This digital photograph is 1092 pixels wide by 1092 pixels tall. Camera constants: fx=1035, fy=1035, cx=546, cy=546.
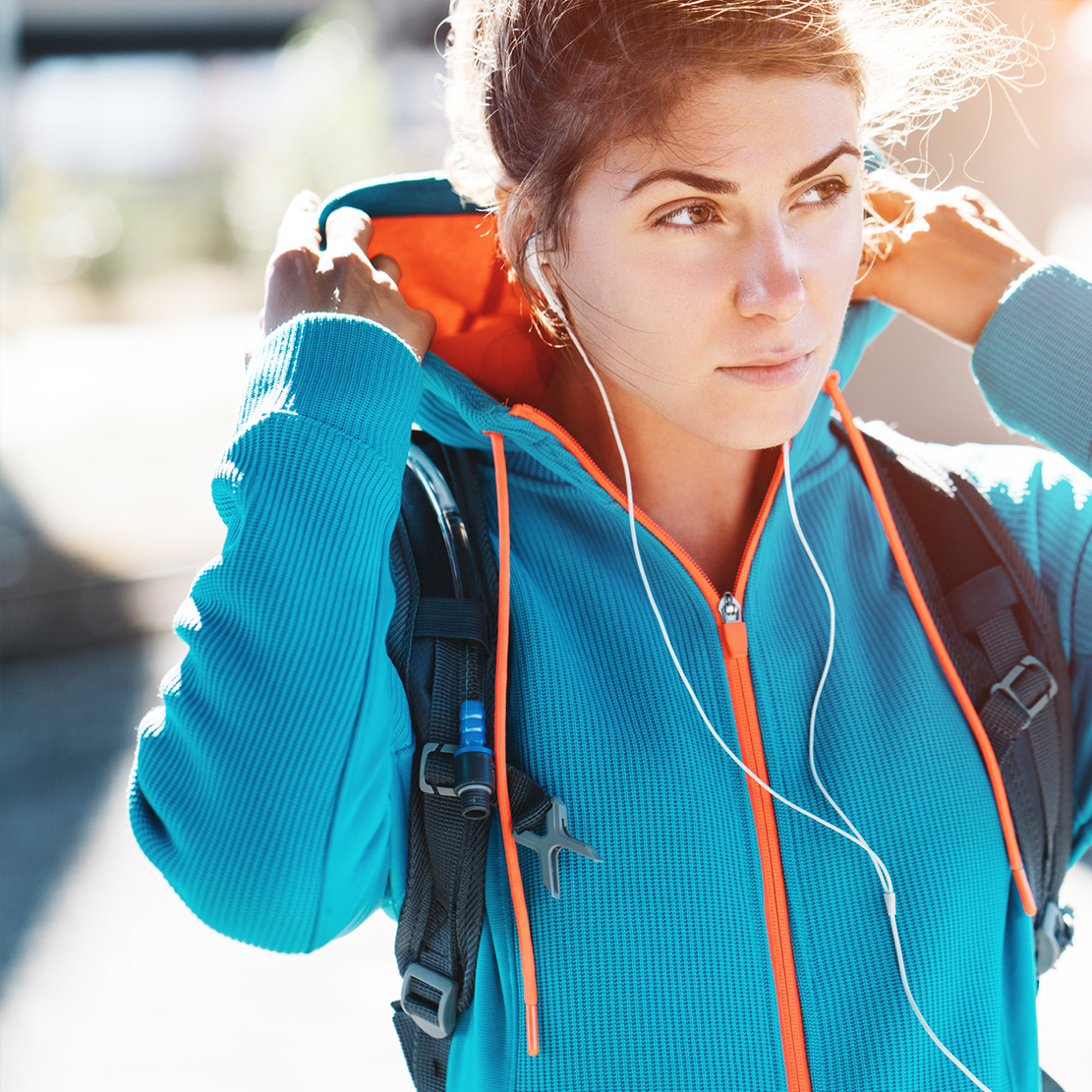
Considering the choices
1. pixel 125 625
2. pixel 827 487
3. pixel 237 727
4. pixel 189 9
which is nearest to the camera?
pixel 237 727

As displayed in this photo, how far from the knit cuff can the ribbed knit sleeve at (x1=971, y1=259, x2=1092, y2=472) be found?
71cm

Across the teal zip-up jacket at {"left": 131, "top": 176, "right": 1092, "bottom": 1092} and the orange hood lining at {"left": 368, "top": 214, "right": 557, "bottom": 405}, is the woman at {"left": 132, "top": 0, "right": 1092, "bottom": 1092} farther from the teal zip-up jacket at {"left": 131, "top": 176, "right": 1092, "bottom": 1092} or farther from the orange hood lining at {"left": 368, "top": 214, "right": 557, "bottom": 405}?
the orange hood lining at {"left": 368, "top": 214, "right": 557, "bottom": 405}

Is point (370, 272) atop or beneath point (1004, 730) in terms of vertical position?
atop

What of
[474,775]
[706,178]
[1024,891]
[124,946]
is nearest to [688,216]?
[706,178]

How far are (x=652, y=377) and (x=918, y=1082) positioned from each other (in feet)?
2.47

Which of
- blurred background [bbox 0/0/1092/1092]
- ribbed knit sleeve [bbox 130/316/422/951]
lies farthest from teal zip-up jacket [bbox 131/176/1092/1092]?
blurred background [bbox 0/0/1092/1092]

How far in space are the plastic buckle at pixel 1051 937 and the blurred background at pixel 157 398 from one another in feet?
3.49

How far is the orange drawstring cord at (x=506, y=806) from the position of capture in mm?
978

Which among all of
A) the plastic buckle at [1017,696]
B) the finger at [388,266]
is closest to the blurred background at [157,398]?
the plastic buckle at [1017,696]

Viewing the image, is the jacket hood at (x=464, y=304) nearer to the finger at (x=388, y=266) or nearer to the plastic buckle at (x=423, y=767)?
the finger at (x=388, y=266)

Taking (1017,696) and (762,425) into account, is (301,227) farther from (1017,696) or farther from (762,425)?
(1017,696)

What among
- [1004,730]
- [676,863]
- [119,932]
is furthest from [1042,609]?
[119,932]

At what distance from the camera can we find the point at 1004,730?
111 cm

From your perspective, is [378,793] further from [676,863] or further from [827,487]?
[827,487]
